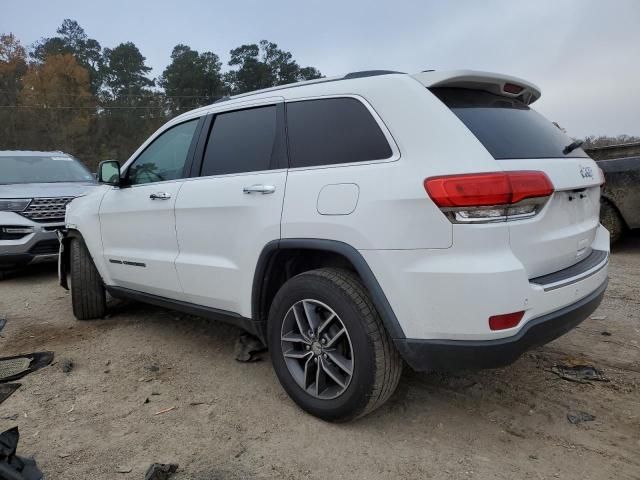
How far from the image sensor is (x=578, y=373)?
3.10 meters

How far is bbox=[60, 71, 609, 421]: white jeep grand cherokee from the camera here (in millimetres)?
2094

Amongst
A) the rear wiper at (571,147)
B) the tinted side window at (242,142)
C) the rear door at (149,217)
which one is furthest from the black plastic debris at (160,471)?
the rear wiper at (571,147)

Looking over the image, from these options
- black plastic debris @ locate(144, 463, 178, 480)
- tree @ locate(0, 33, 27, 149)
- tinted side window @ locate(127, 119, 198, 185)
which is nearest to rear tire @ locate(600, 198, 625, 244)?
tinted side window @ locate(127, 119, 198, 185)

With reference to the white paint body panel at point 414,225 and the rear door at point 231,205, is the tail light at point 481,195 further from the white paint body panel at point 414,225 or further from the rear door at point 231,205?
the rear door at point 231,205

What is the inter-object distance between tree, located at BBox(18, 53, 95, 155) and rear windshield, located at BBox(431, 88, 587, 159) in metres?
37.5

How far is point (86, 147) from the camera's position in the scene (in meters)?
35.7

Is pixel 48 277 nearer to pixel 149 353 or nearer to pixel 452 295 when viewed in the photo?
pixel 149 353

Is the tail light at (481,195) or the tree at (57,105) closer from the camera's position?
the tail light at (481,195)

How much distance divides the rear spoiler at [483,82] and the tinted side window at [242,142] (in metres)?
0.99

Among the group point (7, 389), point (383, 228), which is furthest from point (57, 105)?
point (383, 228)

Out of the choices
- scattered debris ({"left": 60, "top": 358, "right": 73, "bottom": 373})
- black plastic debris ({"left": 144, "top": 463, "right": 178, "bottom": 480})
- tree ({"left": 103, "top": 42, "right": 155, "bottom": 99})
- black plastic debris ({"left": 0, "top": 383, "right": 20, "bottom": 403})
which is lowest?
black plastic debris ({"left": 0, "top": 383, "right": 20, "bottom": 403})

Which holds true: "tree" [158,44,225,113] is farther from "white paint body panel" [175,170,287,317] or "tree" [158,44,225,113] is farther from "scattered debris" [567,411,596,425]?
"scattered debris" [567,411,596,425]

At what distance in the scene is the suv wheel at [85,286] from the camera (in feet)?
14.9

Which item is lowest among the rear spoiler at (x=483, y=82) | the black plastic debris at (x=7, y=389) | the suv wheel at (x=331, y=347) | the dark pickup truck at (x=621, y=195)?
the black plastic debris at (x=7, y=389)
